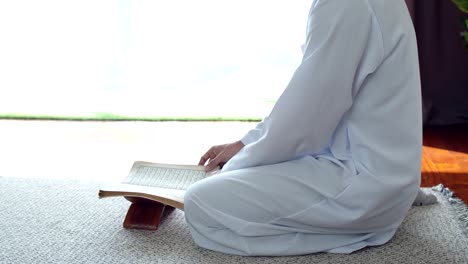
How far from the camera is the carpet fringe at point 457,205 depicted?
1.97 m

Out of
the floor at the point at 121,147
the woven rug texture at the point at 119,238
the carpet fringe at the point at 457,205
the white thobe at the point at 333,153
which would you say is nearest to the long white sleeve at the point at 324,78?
the white thobe at the point at 333,153

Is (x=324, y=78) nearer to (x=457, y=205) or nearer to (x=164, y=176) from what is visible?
(x=164, y=176)

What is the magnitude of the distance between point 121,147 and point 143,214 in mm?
1016

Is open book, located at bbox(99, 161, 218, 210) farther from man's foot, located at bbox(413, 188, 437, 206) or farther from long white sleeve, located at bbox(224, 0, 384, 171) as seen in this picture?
man's foot, located at bbox(413, 188, 437, 206)

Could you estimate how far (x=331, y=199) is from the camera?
1702mm

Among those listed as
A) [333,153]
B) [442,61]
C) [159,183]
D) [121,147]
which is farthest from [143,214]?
[442,61]

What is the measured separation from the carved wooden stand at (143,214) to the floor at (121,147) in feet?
1.54

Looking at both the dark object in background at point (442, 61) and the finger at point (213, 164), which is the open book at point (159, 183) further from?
the dark object in background at point (442, 61)

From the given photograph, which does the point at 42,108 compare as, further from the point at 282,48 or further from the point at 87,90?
the point at 282,48

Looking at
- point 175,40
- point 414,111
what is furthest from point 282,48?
point 414,111

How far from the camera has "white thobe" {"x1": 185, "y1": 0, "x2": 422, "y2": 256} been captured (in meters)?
1.66

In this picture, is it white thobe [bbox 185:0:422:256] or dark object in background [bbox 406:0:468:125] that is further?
dark object in background [bbox 406:0:468:125]

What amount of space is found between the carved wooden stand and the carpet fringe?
75 cm

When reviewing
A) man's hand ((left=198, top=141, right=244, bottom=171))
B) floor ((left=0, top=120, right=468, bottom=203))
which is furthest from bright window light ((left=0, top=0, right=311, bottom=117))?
man's hand ((left=198, top=141, right=244, bottom=171))
